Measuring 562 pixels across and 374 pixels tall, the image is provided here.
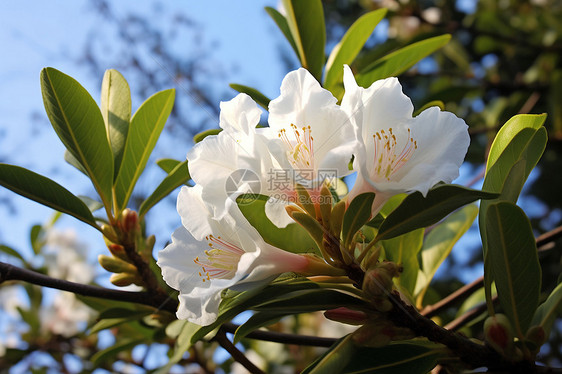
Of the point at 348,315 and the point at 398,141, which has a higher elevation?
the point at 398,141

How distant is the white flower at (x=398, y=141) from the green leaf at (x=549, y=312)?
1.12 ft

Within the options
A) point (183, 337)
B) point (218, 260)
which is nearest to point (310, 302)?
point (218, 260)

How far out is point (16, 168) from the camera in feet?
3.49

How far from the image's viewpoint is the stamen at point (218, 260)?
3.18 ft

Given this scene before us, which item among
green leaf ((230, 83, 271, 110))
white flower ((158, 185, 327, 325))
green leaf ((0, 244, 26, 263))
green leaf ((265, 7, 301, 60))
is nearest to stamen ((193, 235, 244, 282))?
white flower ((158, 185, 327, 325))

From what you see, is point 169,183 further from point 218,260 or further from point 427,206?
point 427,206

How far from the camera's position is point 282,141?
0.88 meters

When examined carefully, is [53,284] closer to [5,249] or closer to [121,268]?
[121,268]

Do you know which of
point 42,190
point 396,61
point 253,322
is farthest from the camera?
point 396,61

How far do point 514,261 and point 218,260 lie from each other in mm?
549

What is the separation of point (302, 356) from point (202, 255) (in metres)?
1.88

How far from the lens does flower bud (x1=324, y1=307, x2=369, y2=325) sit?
940mm

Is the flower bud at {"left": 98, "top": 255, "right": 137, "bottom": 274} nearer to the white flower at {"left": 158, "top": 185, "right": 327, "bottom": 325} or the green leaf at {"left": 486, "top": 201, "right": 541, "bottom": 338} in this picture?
the white flower at {"left": 158, "top": 185, "right": 327, "bottom": 325}

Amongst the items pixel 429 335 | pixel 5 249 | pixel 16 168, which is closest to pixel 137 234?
pixel 16 168
